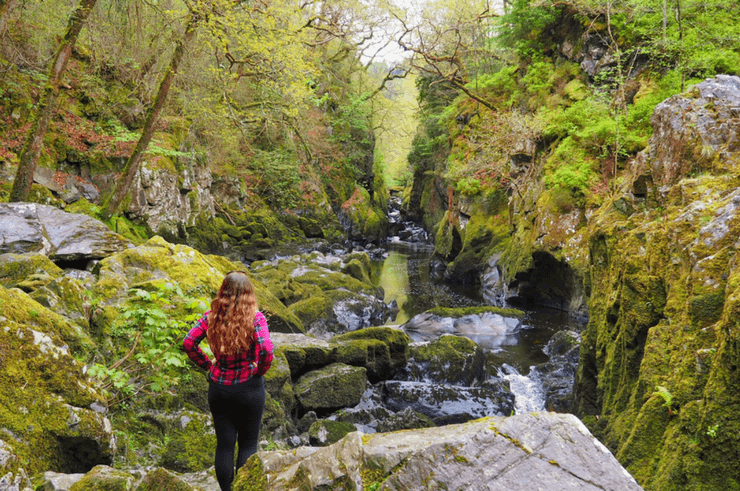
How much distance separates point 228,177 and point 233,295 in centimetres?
2083

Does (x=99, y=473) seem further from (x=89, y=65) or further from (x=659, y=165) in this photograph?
(x=89, y=65)

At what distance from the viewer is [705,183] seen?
4777 mm

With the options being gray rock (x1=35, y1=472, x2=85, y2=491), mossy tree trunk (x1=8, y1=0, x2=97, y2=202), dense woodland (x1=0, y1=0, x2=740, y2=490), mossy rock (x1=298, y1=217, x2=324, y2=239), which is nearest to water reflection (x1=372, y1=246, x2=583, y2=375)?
dense woodland (x1=0, y1=0, x2=740, y2=490)

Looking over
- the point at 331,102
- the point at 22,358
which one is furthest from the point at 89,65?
the point at 331,102

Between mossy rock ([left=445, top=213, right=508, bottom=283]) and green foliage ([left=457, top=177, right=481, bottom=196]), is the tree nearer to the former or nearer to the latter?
green foliage ([left=457, top=177, right=481, bottom=196])

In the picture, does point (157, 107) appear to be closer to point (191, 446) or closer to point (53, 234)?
point (53, 234)

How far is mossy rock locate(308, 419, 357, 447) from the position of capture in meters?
5.15

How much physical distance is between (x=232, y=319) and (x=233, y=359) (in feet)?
0.93

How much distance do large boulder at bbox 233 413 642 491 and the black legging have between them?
0.80m

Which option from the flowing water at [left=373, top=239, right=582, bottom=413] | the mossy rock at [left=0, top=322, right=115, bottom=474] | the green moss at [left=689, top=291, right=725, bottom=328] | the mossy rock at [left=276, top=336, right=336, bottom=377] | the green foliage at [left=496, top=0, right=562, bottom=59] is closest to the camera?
the mossy rock at [left=0, top=322, right=115, bottom=474]

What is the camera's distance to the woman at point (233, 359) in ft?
9.52

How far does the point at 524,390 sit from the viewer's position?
8.32 m

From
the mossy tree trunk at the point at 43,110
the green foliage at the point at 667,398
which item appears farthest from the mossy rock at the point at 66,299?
the mossy tree trunk at the point at 43,110

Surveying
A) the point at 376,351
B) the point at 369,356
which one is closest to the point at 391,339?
the point at 376,351
